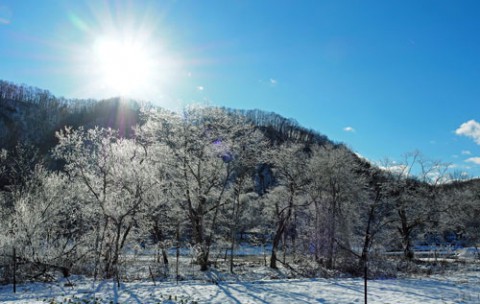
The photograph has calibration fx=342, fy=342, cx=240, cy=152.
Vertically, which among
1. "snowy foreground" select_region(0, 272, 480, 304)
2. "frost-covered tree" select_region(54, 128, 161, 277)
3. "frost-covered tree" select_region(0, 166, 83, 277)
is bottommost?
"snowy foreground" select_region(0, 272, 480, 304)

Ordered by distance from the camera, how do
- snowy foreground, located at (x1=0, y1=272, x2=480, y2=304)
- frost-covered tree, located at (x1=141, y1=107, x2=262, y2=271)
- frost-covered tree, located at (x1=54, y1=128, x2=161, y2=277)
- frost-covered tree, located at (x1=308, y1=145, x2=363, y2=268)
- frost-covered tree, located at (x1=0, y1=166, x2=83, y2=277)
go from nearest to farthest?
1. snowy foreground, located at (x1=0, y1=272, x2=480, y2=304)
2. frost-covered tree, located at (x1=0, y1=166, x2=83, y2=277)
3. frost-covered tree, located at (x1=54, y1=128, x2=161, y2=277)
4. frost-covered tree, located at (x1=141, y1=107, x2=262, y2=271)
5. frost-covered tree, located at (x1=308, y1=145, x2=363, y2=268)

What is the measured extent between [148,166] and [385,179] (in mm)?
23717

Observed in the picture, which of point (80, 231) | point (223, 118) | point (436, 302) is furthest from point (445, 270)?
point (80, 231)

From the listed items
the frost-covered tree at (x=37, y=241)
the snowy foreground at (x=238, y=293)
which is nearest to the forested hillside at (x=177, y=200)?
the frost-covered tree at (x=37, y=241)

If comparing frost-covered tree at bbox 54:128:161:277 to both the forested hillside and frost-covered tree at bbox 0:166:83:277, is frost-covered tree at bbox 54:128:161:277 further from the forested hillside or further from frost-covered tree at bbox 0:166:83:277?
frost-covered tree at bbox 0:166:83:277

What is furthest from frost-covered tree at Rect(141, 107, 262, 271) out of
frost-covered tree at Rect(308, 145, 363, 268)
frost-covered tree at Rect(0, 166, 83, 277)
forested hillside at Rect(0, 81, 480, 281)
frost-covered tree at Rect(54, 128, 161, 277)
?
frost-covered tree at Rect(308, 145, 363, 268)

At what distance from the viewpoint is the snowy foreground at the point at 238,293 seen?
515 inches

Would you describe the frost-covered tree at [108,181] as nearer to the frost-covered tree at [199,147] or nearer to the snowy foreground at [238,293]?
the frost-covered tree at [199,147]

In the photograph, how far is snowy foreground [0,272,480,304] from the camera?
42.9 feet

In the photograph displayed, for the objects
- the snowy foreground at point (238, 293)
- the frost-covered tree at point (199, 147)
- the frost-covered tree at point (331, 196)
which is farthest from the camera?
the frost-covered tree at point (331, 196)

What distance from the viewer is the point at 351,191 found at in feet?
102

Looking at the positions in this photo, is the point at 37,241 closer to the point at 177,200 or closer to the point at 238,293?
the point at 177,200

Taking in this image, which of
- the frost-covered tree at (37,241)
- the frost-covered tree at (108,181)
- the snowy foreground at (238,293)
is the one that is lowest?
the snowy foreground at (238,293)

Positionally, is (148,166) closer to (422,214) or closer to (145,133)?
(145,133)
